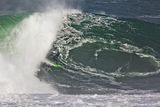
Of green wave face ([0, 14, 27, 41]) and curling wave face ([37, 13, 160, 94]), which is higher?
green wave face ([0, 14, 27, 41])

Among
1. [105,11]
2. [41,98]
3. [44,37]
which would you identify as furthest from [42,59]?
[105,11]

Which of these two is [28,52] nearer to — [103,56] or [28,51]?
[28,51]

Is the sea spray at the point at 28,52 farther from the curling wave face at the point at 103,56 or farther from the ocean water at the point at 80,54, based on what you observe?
the curling wave face at the point at 103,56

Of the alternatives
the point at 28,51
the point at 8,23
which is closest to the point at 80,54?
the point at 28,51

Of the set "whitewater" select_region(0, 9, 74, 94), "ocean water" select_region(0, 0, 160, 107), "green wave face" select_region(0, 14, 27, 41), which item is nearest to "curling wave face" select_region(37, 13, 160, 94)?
"ocean water" select_region(0, 0, 160, 107)

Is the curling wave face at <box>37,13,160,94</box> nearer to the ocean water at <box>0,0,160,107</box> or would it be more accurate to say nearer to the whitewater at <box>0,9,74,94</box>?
the ocean water at <box>0,0,160,107</box>

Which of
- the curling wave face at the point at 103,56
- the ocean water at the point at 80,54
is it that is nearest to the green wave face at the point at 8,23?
the ocean water at the point at 80,54

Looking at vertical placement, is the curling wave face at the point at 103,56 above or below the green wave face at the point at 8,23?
below

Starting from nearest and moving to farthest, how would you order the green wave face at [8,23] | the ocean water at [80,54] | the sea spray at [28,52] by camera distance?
1. the ocean water at [80,54]
2. the sea spray at [28,52]
3. the green wave face at [8,23]

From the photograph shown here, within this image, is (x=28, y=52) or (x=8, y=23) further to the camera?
(x=8, y=23)
